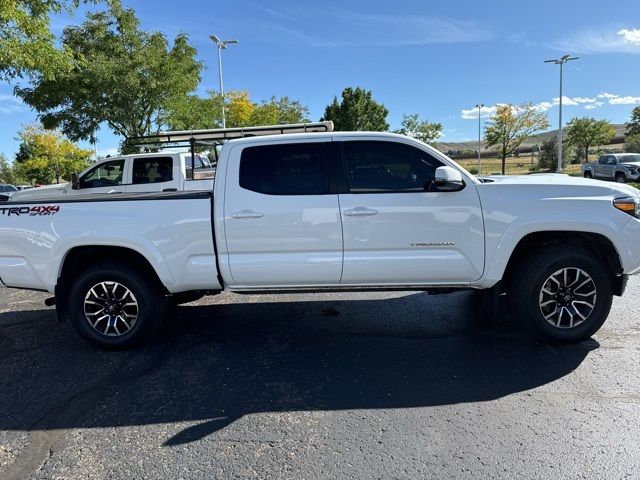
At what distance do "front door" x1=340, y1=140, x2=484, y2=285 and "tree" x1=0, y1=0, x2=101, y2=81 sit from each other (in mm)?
8019

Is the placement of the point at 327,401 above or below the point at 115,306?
below

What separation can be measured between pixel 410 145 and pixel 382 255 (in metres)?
1.02

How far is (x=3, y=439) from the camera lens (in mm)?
3094

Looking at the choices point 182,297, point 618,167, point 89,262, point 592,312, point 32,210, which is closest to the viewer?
point 592,312

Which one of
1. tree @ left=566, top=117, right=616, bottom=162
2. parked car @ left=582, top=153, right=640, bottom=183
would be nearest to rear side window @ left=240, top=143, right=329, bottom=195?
parked car @ left=582, top=153, right=640, bottom=183

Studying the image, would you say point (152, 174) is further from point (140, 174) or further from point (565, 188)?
point (565, 188)

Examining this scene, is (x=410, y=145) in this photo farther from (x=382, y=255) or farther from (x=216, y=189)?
(x=216, y=189)

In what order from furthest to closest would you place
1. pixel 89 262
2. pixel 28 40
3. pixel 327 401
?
pixel 28 40
pixel 89 262
pixel 327 401

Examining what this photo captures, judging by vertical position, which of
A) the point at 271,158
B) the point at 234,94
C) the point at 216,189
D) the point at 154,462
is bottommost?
the point at 154,462

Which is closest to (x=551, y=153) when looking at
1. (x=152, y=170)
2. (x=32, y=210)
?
(x=152, y=170)

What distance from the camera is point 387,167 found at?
13.8 feet

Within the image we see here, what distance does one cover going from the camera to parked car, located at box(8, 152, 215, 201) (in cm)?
1067

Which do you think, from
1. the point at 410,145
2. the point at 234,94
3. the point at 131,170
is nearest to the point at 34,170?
the point at 234,94

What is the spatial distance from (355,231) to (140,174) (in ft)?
27.0
